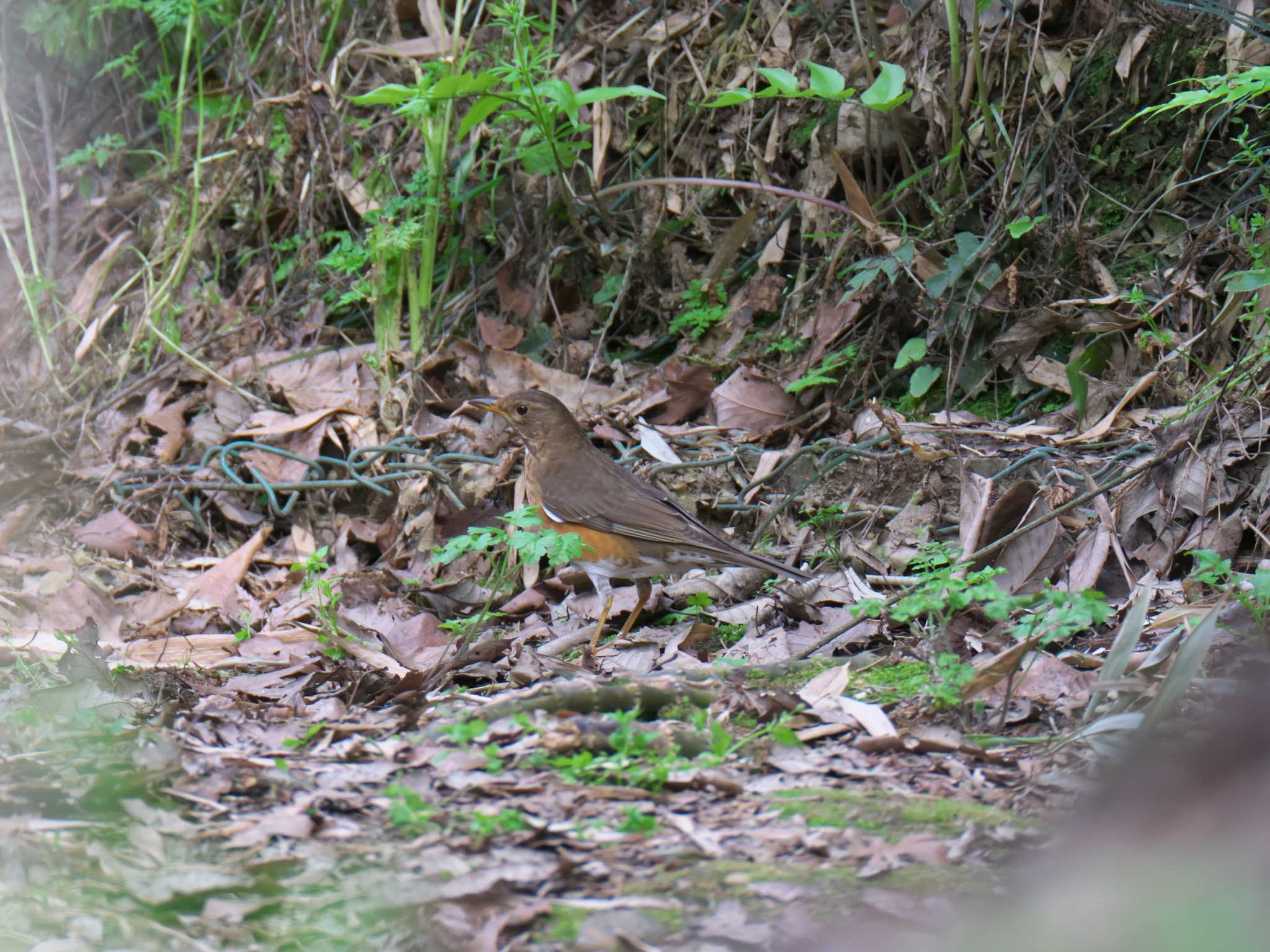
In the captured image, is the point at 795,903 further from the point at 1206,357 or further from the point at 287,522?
the point at 287,522

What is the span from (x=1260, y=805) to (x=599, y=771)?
1628 millimetres

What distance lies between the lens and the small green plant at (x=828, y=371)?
19.8 ft

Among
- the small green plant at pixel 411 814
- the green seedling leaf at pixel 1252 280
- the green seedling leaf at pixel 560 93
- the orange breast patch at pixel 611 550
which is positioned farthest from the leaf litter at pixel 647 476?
the green seedling leaf at pixel 560 93

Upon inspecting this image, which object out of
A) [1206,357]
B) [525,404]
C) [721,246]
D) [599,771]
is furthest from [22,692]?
[1206,357]

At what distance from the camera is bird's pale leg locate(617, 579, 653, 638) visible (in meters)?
5.16

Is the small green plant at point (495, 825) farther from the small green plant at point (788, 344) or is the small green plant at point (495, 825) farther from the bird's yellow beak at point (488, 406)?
the small green plant at point (788, 344)

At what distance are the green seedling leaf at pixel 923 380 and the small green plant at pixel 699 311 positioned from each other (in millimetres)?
1258

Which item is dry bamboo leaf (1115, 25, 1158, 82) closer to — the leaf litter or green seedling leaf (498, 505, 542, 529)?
the leaf litter

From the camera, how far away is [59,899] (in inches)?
94.3

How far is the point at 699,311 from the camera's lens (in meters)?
6.77

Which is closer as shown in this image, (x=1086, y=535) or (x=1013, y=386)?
(x=1086, y=535)

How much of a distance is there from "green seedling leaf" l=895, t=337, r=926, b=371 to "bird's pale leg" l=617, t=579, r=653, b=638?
1635 millimetres

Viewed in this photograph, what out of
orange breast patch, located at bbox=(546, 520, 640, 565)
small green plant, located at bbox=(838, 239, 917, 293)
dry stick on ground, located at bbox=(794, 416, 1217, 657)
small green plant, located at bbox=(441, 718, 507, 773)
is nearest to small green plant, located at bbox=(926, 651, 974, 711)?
dry stick on ground, located at bbox=(794, 416, 1217, 657)

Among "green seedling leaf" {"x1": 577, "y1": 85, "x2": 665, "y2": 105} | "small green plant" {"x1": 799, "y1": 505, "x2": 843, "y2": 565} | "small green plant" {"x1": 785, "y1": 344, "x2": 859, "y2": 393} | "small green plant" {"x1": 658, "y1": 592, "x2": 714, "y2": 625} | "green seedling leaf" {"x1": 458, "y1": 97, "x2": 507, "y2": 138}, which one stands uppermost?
"green seedling leaf" {"x1": 577, "y1": 85, "x2": 665, "y2": 105}
